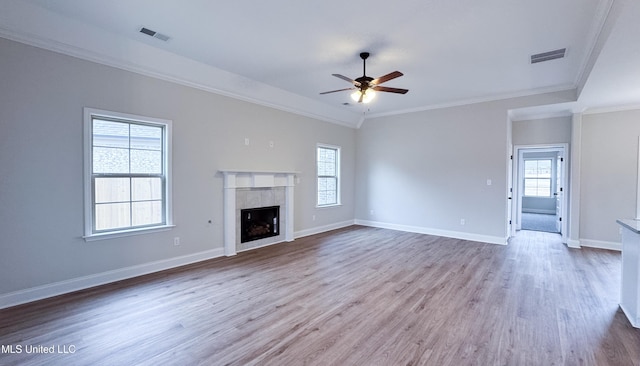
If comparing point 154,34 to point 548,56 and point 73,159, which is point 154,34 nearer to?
point 73,159

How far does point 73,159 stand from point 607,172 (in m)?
8.57

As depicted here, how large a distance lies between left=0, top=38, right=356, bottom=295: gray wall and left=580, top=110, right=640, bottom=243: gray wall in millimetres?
6636

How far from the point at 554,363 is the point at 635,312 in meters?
1.27

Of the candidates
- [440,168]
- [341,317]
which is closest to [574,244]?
[440,168]

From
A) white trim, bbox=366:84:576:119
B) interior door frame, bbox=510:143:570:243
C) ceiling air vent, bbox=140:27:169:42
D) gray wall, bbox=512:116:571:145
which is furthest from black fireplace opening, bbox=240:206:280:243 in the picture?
gray wall, bbox=512:116:571:145

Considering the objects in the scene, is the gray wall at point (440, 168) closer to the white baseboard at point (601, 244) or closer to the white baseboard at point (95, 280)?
the white baseboard at point (601, 244)

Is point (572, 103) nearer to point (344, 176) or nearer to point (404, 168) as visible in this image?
point (404, 168)

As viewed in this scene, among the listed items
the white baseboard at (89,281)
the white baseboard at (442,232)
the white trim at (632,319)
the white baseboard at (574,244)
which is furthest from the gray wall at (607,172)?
the white baseboard at (89,281)

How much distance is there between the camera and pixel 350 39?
3441 millimetres

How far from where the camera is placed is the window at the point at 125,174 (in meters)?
3.48

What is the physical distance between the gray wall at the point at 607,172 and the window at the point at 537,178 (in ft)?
16.9

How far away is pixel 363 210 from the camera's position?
776cm

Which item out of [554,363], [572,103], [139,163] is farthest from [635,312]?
[139,163]

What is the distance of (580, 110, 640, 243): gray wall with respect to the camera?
5234 millimetres
